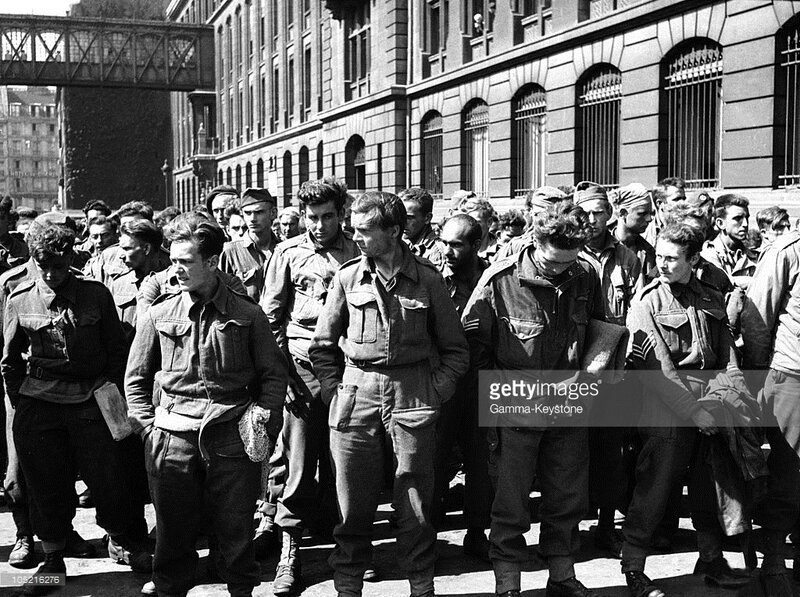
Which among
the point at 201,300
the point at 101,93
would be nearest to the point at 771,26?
the point at 201,300

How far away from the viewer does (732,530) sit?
4.80 metres

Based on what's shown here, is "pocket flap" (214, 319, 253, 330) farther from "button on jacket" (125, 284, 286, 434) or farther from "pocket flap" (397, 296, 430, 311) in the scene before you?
"pocket flap" (397, 296, 430, 311)

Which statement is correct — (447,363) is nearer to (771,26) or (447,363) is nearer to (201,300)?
(201,300)

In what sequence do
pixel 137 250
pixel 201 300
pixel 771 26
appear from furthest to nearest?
1. pixel 771 26
2. pixel 137 250
3. pixel 201 300

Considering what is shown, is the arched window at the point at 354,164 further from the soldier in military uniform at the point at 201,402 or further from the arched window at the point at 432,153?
the soldier in military uniform at the point at 201,402

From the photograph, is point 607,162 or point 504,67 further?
point 504,67

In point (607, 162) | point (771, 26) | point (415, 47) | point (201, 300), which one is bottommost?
point (201, 300)

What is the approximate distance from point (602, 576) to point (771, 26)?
9.83 meters

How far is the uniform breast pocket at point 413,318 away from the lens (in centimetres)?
465

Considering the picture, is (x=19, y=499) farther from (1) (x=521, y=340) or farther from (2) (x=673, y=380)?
(2) (x=673, y=380)

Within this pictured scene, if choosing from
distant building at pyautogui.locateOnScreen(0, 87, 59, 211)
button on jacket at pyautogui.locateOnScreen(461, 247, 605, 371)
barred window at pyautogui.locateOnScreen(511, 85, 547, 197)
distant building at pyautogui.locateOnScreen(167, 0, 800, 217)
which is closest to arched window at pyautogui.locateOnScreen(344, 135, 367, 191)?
distant building at pyautogui.locateOnScreen(167, 0, 800, 217)

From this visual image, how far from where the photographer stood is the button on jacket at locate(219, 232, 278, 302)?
668 cm

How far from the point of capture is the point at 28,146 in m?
138

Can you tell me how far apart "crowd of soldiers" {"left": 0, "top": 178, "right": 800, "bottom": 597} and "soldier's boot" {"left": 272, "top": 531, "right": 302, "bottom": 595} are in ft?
0.04
